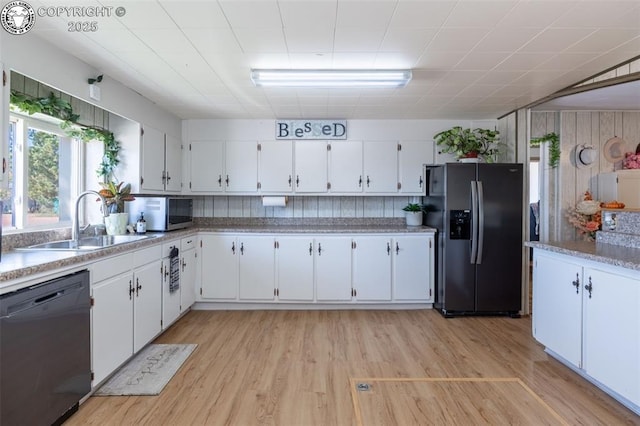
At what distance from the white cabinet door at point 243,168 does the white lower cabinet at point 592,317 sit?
10.5ft

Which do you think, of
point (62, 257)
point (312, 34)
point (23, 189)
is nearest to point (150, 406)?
point (62, 257)

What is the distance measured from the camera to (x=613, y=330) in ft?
6.93

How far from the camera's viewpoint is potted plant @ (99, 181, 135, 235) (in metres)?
3.07

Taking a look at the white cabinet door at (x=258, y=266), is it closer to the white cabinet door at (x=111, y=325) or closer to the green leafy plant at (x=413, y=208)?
the white cabinet door at (x=111, y=325)

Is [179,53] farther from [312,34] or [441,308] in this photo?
[441,308]

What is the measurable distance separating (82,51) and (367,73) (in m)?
2.12

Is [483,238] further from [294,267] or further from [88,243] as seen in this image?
[88,243]

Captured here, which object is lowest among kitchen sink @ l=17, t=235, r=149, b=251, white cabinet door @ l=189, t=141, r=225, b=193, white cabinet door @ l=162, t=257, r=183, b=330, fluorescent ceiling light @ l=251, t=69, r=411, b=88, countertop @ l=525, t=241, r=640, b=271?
white cabinet door @ l=162, t=257, r=183, b=330

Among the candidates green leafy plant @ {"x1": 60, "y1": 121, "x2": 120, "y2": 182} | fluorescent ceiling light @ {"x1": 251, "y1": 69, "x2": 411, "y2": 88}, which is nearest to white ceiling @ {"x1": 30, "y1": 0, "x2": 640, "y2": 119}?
fluorescent ceiling light @ {"x1": 251, "y1": 69, "x2": 411, "y2": 88}

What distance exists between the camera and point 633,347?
1.97m

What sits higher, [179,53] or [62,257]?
[179,53]

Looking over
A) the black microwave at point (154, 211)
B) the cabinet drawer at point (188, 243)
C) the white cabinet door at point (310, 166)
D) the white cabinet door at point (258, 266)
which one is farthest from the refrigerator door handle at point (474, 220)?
the black microwave at point (154, 211)

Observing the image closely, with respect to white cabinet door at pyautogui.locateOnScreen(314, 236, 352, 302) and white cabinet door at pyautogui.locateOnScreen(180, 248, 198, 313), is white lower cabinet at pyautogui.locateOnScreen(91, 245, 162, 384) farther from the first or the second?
white cabinet door at pyautogui.locateOnScreen(314, 236, 352, 302)

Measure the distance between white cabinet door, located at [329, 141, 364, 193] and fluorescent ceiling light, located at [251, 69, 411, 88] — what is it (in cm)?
143
